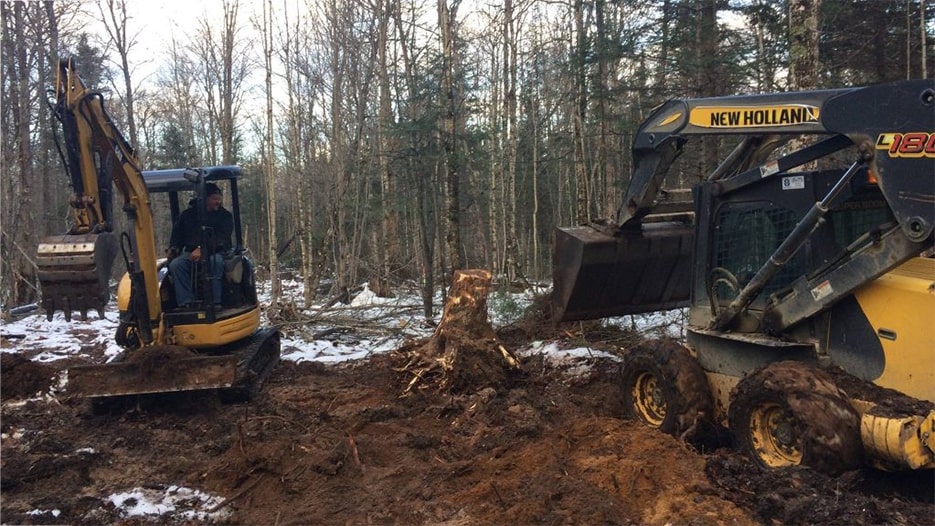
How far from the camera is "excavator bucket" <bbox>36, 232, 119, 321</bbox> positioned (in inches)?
235

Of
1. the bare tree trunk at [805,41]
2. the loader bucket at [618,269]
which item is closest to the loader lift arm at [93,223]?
the loader bucket at [618,269]

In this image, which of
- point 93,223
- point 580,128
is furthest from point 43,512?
point 580,128

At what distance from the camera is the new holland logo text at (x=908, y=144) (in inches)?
159

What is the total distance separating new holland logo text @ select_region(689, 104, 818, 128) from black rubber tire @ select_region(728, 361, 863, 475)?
5.91 feet

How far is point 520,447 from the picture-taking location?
18.1ft

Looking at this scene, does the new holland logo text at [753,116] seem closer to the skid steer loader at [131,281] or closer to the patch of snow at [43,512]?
the skid steer loader at [131,281]

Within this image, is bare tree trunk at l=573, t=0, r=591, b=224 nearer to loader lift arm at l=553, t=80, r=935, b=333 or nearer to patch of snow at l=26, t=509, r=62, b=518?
loader lift arm at l=553, t=80, r=935, b=333

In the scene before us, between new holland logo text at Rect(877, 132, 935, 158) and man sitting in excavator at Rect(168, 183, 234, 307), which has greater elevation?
new holland logo text at Rect(877, 132, 935, 158)

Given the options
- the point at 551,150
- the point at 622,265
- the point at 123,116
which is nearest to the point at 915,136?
the point at 622,265

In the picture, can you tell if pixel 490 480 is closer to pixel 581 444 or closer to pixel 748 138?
pixel 581 444

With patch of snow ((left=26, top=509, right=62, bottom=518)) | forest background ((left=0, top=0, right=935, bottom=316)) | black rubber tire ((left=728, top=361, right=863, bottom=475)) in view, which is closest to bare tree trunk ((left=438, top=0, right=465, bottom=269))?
forest background ((left=0, top=0, right=935, bottom=316))

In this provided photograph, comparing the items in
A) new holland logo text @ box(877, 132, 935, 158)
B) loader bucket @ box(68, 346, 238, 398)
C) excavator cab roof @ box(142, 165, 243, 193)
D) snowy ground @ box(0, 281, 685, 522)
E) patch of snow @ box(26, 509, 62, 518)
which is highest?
excavator cab roof @ box(142, 165, 243, 193)

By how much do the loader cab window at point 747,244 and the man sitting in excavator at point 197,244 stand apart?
18.2ft

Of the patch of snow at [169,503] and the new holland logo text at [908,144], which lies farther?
the patch of snow at [169,503]
